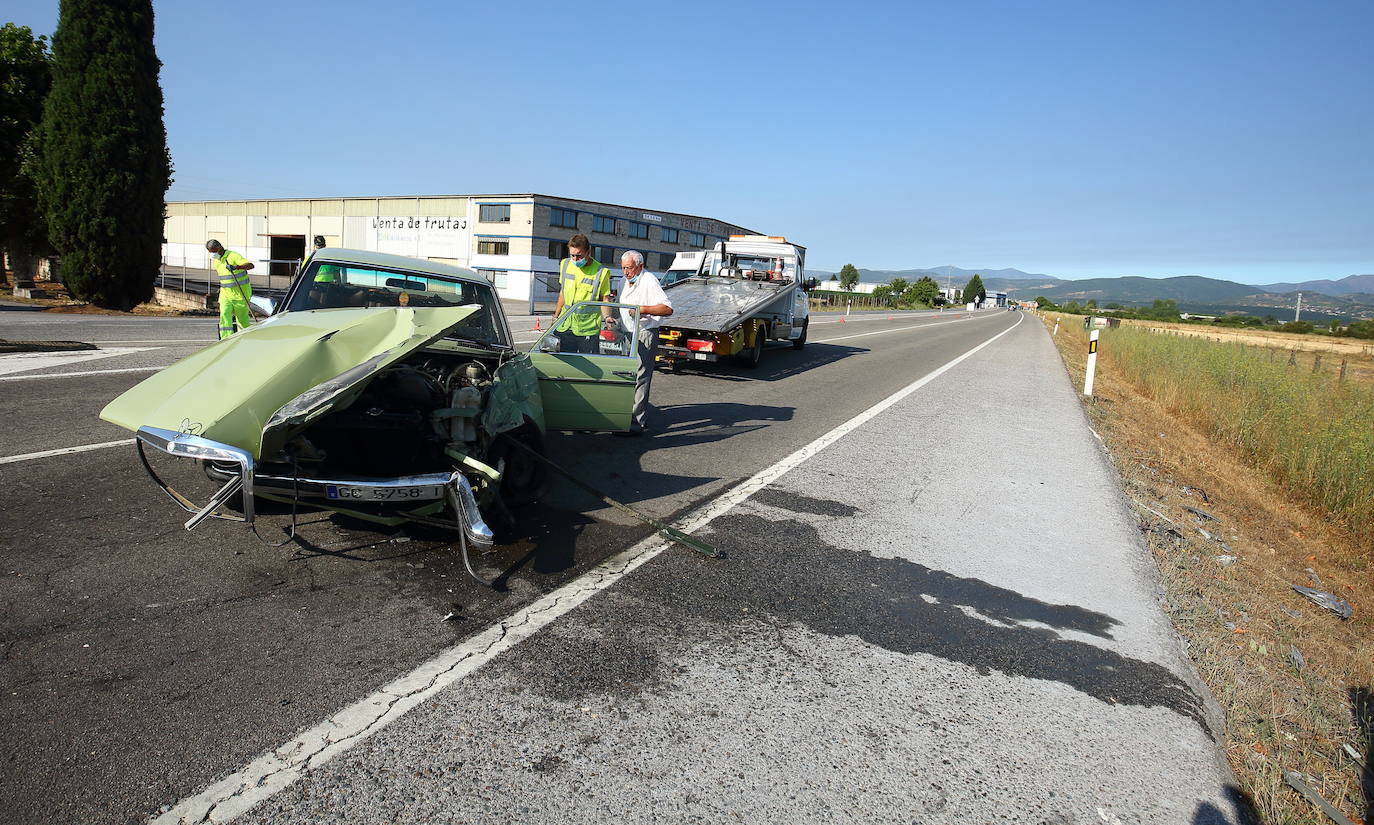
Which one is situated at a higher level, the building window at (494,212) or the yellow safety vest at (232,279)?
the building window at (494,212)

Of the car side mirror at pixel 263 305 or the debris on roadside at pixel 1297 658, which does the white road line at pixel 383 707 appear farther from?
the car side mirror at pixel 263 305

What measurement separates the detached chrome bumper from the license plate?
0.02 metres

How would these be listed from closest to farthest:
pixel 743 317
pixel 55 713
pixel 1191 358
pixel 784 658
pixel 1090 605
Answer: pixel 55 713 → pixel 784 658 → pixel 1090 605 → pixel 743 317 → pixel 1191 358

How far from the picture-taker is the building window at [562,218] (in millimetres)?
52156

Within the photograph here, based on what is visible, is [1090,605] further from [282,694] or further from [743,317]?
[743,317]

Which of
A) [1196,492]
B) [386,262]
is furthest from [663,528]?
[1196,492]

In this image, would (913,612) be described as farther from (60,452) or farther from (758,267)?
(758,267)

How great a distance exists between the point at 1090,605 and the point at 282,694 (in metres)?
4.33

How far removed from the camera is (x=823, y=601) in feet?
14.0

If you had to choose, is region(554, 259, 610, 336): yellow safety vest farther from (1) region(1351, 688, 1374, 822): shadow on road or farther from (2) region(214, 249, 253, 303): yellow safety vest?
(1) region(1351, 688, 1374, 822): shadow on road

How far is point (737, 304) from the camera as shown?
14.6 m

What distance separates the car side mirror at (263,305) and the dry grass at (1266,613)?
6.86 m

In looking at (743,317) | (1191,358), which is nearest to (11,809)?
(743,317)

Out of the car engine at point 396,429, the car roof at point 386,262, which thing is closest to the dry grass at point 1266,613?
the car engine at point 396,429
